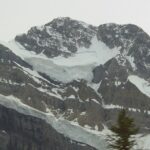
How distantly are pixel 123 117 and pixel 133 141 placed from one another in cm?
120

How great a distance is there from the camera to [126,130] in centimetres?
2861

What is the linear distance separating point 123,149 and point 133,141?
685mm

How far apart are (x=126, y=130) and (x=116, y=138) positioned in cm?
63

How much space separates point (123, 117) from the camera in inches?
1128

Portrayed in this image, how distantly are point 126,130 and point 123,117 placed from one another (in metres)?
0.61

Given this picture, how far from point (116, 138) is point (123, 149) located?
0.61m

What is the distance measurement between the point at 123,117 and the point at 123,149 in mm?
1456

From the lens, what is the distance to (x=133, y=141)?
2823 centimetres

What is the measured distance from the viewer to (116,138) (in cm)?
2883

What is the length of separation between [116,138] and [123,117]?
3.42ft

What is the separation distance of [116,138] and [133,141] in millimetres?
941
